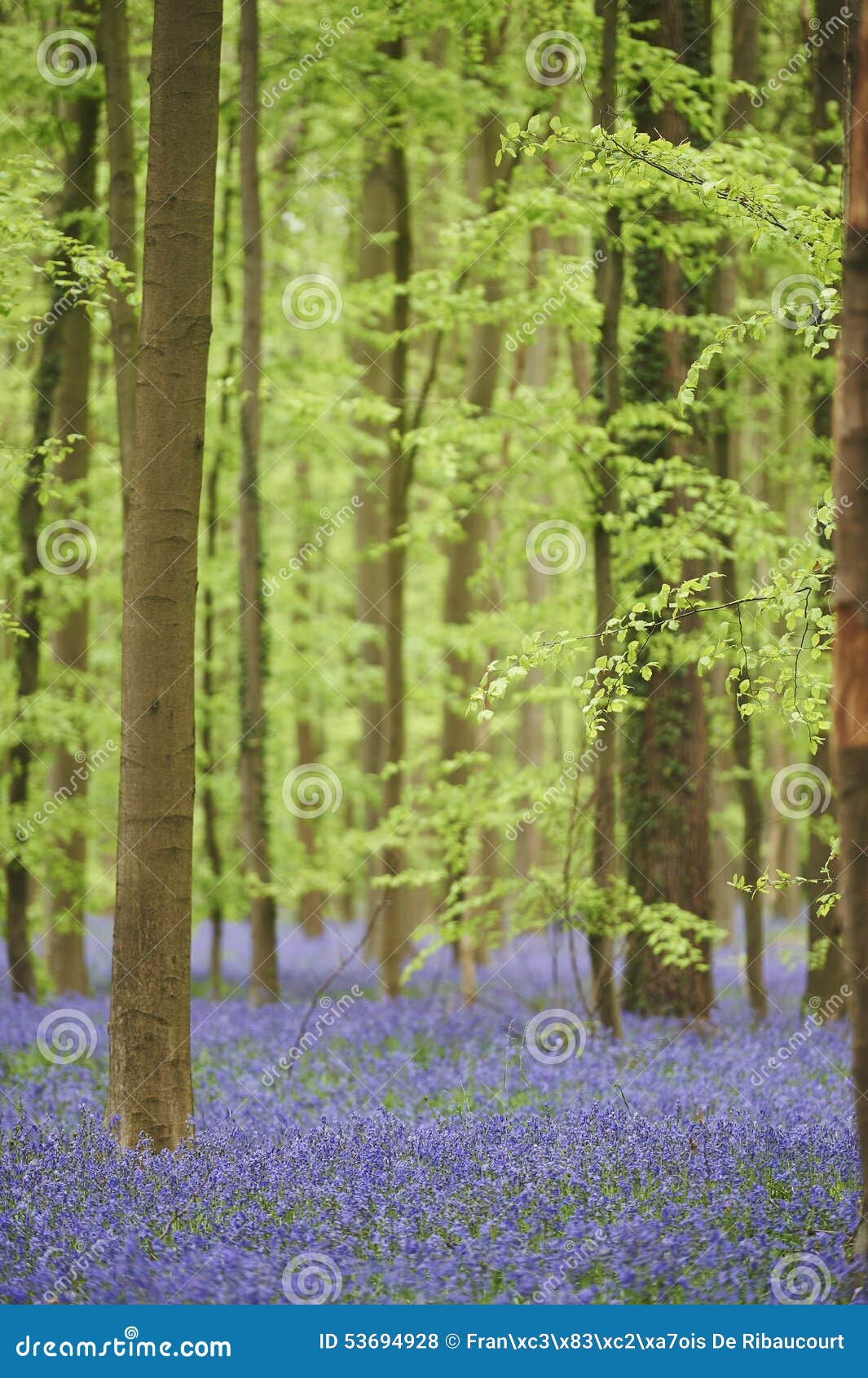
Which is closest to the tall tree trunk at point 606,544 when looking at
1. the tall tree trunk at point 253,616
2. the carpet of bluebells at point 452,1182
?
the carpet of bluebells at point 452,1182

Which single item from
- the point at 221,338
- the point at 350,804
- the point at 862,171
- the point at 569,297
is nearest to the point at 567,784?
the point at 569,297

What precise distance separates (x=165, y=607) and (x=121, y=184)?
220 inches

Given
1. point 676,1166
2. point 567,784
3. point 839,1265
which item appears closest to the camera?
point 839,1265

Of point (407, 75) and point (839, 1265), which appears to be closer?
point (839, 1265)

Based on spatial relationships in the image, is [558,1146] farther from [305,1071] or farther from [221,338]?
[221,338]

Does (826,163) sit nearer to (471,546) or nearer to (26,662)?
(471,546)

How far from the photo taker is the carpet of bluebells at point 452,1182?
4473 mm

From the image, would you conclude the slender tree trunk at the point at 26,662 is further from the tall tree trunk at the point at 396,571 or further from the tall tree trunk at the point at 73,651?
the tall tree trunk at the point at 396,571

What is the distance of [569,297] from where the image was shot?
9.88m

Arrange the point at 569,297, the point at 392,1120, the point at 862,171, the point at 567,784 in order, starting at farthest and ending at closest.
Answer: the point at 567,784, the point at 569,297, the point at 392,1120, the point at 862,171

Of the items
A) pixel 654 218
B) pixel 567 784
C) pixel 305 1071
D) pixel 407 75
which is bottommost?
pixel 305 1071

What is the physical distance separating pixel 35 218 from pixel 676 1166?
6.68 metres

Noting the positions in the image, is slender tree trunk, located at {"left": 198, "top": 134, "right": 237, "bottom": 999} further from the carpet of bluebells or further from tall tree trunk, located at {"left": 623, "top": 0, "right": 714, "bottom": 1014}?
the carpet of bluebells

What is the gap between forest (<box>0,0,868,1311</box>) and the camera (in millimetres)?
4969
